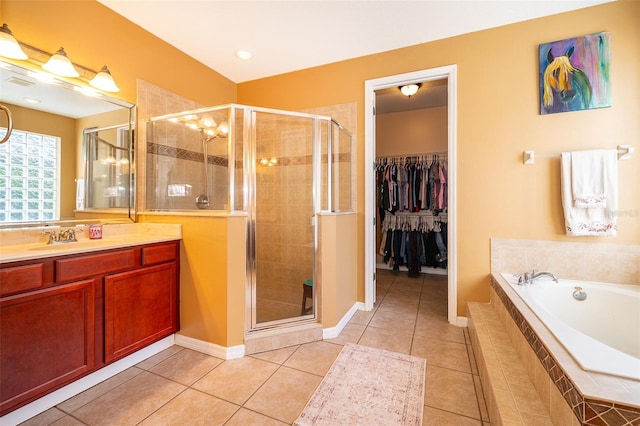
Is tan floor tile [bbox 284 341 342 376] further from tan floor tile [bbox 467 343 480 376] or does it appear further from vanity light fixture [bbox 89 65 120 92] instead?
vanity light fixture [bbox 89 65 120 92]

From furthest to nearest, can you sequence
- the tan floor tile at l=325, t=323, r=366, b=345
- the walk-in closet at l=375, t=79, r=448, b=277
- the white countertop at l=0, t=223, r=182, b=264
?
the walk-in closet at l=375, t=79, r=448, b=277
the tan floor tile at l=325, t=323, r=366, b=345
the white countertop at l=0, t=223, r=182, b=264

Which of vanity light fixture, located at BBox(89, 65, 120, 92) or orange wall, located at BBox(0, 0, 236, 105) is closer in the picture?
orange wall, located at BBox(0, 0, 236, 105)

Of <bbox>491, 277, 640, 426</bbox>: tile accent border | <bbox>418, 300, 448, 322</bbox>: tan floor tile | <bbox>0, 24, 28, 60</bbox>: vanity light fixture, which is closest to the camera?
<bbox>491, 277, 640, 426</bbox>: tile accent border

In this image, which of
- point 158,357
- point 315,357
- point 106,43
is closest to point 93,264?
point 158,357

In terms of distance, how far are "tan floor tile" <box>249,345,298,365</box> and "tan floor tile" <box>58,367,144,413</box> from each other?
786 mm

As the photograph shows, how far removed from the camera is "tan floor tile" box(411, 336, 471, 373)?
69.2 inches

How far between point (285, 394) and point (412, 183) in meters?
3.46

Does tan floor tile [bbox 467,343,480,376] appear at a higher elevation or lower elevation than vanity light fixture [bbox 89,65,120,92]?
lower

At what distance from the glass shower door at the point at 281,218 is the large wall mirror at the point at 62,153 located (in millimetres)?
1124

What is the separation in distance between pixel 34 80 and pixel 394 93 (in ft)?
12.1

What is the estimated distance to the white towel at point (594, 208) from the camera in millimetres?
1866

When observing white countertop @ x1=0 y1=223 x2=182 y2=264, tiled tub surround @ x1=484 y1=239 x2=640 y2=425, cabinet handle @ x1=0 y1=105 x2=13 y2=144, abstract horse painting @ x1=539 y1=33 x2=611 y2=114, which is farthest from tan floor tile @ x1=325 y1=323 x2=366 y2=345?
cabinet handle @ x1=0 y1=105 x2=13 y2=144

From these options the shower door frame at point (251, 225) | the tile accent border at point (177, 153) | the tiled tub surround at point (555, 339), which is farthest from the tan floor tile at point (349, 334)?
the tile accent border at point (177, 153)

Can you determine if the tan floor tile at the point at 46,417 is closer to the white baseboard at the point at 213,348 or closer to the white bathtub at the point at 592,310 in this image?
the white baseboard at the point at 213,348
